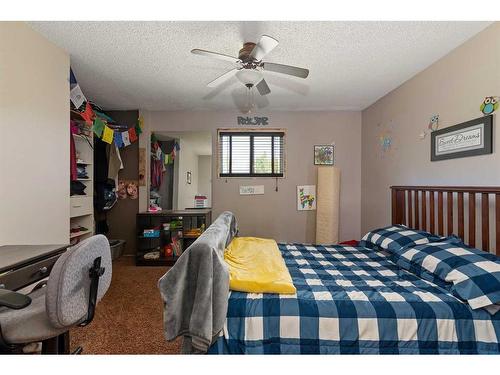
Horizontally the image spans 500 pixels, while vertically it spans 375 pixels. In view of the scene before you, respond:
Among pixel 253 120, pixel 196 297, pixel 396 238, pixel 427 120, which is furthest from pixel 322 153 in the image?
pixel 196 297

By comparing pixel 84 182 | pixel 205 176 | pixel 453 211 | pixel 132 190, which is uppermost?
pixel 205 176

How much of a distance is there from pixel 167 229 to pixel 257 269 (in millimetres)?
2322

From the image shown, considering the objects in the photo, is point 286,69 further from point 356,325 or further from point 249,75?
Answer: point 356,325

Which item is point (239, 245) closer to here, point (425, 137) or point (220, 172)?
point (220, 172)

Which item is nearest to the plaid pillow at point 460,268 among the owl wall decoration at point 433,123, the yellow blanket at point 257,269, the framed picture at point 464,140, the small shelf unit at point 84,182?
the framed picture at point 464,140

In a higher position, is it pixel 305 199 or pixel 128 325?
pixel 305 199

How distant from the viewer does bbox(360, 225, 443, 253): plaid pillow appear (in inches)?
79.8

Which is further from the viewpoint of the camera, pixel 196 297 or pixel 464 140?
pixel 464 140

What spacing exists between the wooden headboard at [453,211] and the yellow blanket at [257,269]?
1367mm

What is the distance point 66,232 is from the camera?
2.30 m

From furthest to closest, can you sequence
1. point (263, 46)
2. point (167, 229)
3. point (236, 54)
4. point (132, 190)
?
point (132, 190) < point (167, 229) < point (236, 54) < point (263, 46)

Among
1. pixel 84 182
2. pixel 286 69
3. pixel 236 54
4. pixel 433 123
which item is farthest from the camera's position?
pixel 84 182

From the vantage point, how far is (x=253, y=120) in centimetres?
390

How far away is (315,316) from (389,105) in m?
2.82
